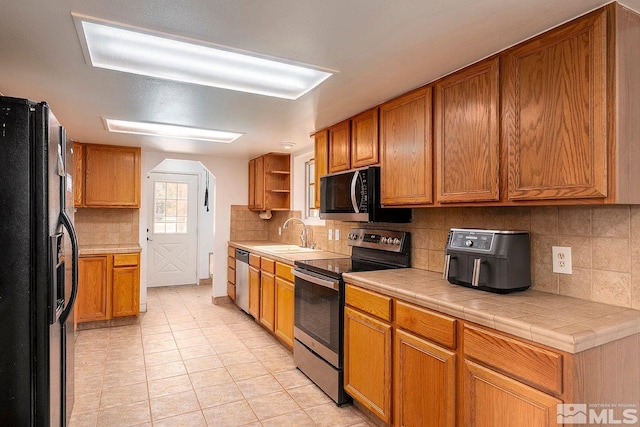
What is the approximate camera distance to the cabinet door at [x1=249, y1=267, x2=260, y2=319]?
4148mm

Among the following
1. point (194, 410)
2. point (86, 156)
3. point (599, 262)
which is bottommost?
point (194, 410)

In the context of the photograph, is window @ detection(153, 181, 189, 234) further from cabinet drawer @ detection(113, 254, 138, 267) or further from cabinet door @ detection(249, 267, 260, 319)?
cabinet door @ detection(249, 267, 260, 319)

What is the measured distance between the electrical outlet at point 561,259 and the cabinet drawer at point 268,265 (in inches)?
96.9

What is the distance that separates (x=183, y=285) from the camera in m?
6.51

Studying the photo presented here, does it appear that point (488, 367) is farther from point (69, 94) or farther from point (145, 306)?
point (145, 306)

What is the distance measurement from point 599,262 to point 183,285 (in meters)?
6.10

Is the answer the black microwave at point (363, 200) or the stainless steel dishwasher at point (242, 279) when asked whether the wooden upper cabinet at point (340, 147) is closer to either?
the black microwave at point (363, 200)

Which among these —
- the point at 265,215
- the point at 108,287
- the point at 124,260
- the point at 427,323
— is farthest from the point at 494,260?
the point at 108,287

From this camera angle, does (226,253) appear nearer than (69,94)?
No

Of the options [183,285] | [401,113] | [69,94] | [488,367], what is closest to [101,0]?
[69,94]

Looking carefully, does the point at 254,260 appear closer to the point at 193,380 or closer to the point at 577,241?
the point at 193,380

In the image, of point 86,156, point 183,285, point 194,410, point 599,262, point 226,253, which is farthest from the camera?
point 183,285

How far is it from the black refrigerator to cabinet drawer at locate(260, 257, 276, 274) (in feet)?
7.54

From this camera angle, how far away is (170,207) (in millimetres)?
6414
